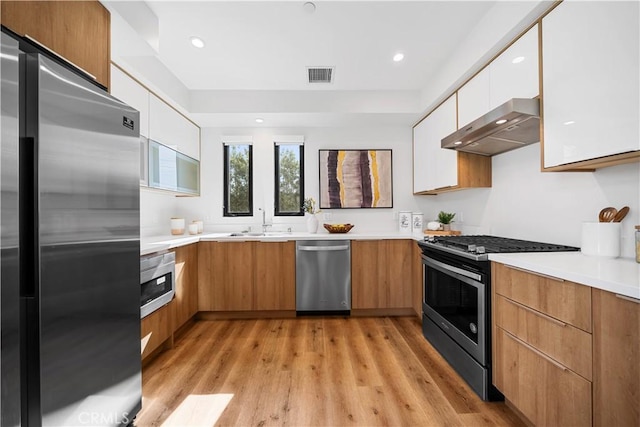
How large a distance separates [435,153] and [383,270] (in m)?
1.39

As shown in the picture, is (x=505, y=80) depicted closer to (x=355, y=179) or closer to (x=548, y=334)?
(x=548, y=334)

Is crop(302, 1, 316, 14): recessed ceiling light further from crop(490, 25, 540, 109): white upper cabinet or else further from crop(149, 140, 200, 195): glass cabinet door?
crop(149, 140, 200, 195): glass cabinet door

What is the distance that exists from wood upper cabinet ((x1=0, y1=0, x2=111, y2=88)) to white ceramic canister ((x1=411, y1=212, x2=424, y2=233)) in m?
2.99

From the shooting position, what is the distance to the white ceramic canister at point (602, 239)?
4.54ft

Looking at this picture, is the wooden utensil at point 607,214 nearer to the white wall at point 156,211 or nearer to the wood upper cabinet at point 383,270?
the wood upper cabinet at point 383,270

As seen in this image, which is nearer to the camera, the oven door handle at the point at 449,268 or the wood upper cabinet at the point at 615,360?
the wood upper cabinet at the point at 615,360

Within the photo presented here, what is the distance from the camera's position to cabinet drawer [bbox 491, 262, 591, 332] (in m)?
1.07

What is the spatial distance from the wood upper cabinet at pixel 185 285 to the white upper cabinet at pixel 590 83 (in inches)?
113

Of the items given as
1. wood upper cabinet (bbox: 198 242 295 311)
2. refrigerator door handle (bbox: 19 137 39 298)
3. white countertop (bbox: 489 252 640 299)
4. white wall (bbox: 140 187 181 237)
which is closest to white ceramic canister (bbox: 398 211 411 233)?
wood upper cabinet (bbox: 198 242 295 311)

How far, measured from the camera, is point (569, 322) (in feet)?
3.68

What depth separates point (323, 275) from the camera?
2.93 meters

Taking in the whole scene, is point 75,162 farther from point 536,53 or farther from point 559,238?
point 559,238

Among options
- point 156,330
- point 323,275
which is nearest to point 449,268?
point 323,275

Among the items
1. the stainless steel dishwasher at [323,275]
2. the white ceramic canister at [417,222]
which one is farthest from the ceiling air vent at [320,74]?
the white ceramic canister at [417,222]
